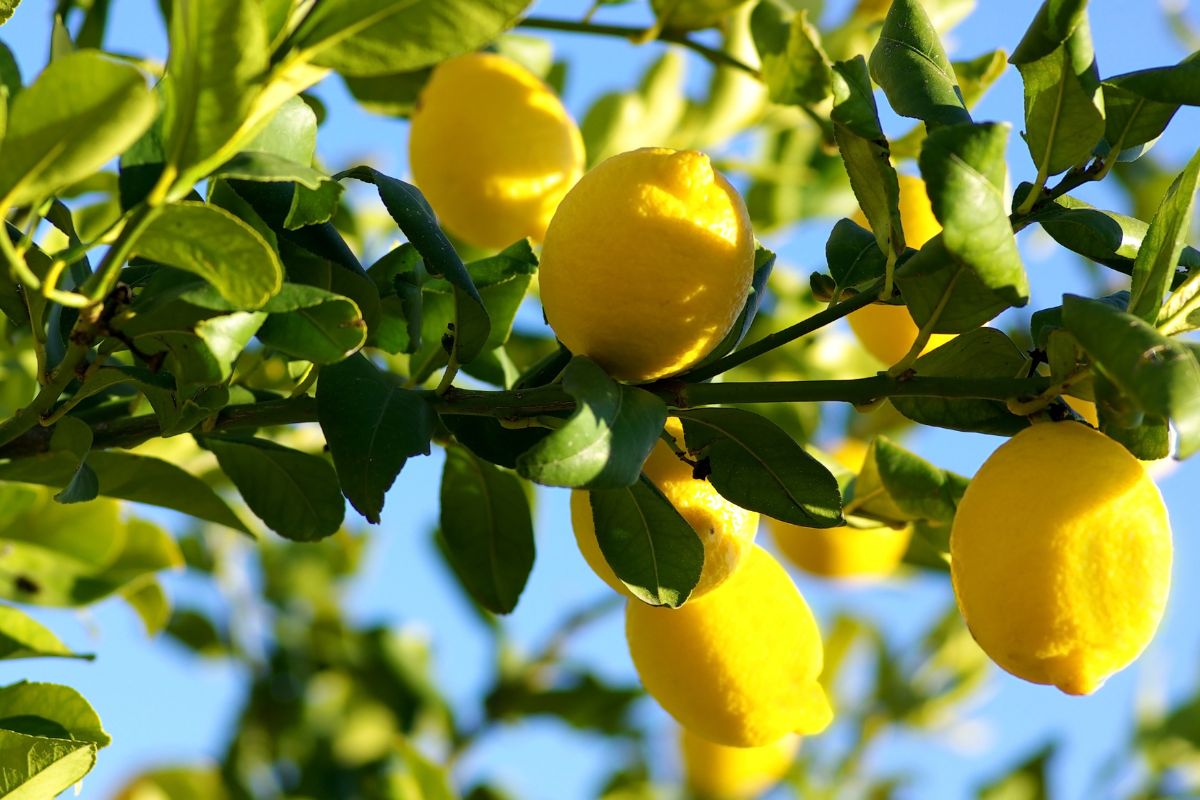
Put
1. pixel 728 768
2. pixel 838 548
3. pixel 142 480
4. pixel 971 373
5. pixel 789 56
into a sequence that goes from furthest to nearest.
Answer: pixel 728 768, pixel 838 548, pixel 789 56, pixel 142 480, pixel 971 373

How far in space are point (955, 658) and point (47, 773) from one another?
2.32 metres

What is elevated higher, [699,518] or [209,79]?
[209,79]

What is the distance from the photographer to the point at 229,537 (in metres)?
2.81

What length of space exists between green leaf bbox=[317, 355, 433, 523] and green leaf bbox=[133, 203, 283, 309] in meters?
0.17

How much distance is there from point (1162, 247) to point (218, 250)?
63cm

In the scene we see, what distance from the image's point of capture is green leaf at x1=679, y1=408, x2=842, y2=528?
1075 mm

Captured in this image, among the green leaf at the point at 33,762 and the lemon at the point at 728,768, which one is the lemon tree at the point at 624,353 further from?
the lemon at the point at 728,768

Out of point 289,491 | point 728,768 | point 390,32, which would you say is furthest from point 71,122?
point 728,768

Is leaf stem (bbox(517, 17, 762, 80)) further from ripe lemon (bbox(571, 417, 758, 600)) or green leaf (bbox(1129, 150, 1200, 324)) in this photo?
green leaf (bbox(1129, 150, 1200, 324))

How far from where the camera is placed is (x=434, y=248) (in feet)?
3.34

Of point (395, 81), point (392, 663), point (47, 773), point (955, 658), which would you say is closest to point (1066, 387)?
point (47, 773)

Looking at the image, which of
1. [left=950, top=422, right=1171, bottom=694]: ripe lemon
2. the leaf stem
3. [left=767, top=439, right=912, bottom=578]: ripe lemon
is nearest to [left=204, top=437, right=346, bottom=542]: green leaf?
[left=950, top=422, right=1171, bottom=694]: ripe lemon

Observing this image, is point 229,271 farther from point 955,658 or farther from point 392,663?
point 955,658

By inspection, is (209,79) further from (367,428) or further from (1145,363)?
(1145,363)
